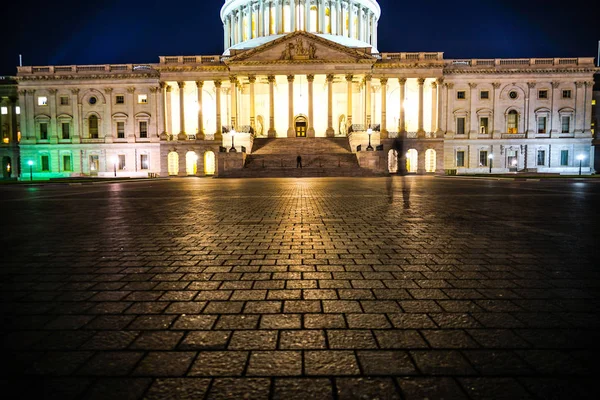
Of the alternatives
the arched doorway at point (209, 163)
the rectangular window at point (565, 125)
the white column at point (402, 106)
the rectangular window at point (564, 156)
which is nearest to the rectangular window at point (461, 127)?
the white column at point (402, 106)

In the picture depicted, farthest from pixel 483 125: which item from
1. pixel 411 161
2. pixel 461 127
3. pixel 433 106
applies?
pixel 411 161

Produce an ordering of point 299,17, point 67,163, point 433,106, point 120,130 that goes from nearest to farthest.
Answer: point 433,106 → point 120,130 → point 67,163 → point 299,17

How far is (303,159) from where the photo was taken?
43.4 metres

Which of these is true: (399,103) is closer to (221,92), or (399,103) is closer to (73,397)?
(221,92)

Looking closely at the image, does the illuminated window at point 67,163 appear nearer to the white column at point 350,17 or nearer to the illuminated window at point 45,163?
the illuminated window at point 45,163

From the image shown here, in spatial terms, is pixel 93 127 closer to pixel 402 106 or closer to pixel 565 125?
pixel 402 106

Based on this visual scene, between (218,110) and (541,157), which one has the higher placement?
(218,110)

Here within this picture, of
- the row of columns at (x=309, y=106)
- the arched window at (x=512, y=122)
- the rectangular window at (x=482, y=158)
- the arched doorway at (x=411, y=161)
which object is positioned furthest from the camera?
the rectangular window at (x=482, y=158)

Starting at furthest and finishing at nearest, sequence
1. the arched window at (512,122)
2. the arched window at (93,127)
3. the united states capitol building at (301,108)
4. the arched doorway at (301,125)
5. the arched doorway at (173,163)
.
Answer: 1. the arched doorway at (301,125)
2. the arched window at (93,127)
3. the arched window at (512,122)
4. the arched doorway at (173,163)
5. the united states capitol building at (301,108)

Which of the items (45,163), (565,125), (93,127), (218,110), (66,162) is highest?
(218,110)

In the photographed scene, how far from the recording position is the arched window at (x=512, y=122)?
191ft

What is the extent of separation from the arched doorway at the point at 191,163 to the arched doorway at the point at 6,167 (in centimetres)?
3188

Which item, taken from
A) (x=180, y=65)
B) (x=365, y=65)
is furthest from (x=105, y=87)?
(x=365, y=65)

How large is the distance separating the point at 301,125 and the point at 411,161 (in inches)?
704
